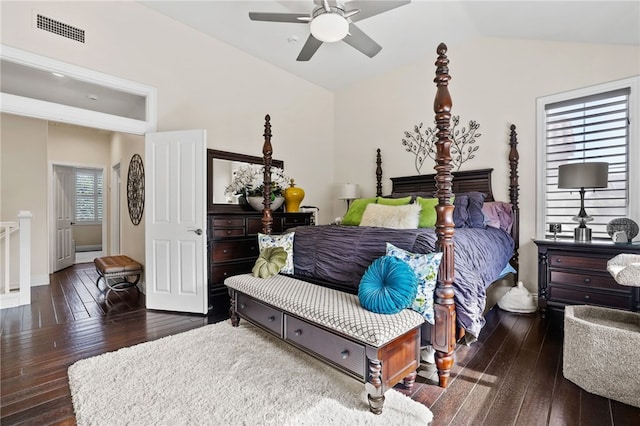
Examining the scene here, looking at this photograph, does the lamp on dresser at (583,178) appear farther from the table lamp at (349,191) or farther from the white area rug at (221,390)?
the table lamp at (349,191)

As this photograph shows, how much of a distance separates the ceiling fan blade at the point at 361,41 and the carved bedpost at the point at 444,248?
122 cm

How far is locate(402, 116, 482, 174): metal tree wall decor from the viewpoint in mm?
4137

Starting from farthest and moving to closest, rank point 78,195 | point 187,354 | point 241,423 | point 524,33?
point 78,195 → point 524,33 → point 187,354 → point 241,423

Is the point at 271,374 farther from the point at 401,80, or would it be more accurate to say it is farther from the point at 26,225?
the point at 401,80

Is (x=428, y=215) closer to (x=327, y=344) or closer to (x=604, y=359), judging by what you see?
(x=604, y=359)

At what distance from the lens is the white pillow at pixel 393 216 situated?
10.7 ft

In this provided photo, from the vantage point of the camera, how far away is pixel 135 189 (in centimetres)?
496

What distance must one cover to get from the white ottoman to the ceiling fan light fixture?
2803 mm

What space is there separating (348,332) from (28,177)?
218 inches

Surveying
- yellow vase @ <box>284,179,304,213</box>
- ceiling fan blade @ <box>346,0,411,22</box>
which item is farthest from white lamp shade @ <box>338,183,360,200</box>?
ceiling fan blade @ <box>346,0,411,22</box>

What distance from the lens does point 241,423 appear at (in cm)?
156

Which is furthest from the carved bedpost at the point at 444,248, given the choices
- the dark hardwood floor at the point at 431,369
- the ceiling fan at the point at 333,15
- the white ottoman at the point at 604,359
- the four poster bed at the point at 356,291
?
the ceiling fan at the point at 333,15

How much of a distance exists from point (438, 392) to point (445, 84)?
2.02 metres

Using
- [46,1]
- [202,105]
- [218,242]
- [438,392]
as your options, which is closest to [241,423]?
[438,392]
